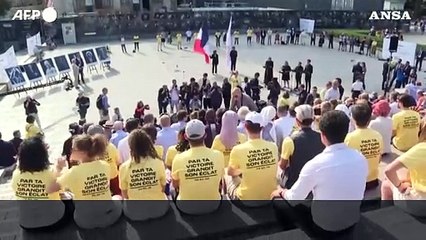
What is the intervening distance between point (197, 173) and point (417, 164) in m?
2.08

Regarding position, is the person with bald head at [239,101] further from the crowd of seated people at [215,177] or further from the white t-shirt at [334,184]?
the white t-shirt at [334,184]

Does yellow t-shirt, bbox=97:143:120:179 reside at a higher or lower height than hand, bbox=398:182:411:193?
lower

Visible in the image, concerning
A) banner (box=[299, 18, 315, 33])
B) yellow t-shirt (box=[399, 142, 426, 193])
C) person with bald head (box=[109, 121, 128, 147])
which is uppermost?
yellow t-shirt (box=[399, 142, 426, 193])

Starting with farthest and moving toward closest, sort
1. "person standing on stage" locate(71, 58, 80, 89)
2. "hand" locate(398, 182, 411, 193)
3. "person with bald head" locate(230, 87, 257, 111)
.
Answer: "person standing on stage" locate(71, 58, 80, 89) → "person with bald head" locate(230, 87, 257, 111) → "hand" locate(398, 182, 411, 193)

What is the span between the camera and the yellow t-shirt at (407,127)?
818cm

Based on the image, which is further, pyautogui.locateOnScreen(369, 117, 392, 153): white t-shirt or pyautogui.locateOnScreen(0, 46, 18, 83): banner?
pyautogui.locateOnScreen(0, 46, 18, 83): banner

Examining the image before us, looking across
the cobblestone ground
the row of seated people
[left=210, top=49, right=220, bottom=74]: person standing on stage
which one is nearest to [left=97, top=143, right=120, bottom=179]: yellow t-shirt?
the row of seated people

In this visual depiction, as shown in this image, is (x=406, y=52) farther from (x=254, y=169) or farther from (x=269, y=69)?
(x=254, y=169)

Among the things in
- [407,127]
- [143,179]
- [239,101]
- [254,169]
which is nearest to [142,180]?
[143,179]

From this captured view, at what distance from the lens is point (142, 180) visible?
4.58 m

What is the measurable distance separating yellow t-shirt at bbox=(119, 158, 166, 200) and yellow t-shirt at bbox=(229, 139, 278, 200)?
32.9 inches

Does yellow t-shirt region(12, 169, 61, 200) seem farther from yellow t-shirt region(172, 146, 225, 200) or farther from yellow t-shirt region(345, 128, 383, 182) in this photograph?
yellow t-shirt region(345, 128, 383, 182)

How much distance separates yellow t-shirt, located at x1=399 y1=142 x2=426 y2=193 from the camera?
3.98 metres

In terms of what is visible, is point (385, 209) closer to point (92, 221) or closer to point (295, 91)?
point (92, 221)
